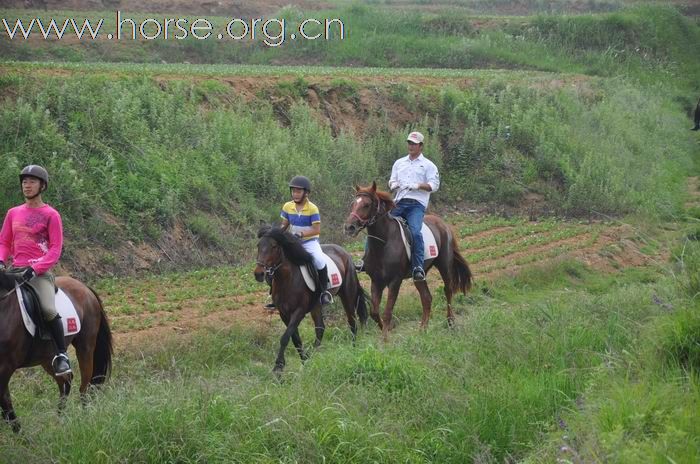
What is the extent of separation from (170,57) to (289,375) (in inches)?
1186

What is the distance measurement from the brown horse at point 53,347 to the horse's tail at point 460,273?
6396 mm

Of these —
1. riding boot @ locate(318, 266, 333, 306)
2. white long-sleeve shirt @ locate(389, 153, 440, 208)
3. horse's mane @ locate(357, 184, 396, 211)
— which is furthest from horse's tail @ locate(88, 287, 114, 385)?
white long-sleeve shirt @ locate(389, 153, 440, 208)

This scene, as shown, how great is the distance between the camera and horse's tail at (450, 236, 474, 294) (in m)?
15.4

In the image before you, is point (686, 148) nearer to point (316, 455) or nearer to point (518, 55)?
point (518, 55)

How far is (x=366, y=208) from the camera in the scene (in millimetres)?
13211

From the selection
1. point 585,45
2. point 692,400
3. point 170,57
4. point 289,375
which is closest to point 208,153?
point 289,375

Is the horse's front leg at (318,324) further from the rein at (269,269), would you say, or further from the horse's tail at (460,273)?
the horse's tail at (460,273)

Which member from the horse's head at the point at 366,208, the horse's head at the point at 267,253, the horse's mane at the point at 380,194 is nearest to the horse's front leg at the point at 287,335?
the horse's head at the point at 267,253

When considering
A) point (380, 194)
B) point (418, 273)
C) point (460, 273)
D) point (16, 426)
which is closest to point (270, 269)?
point (380, 194)

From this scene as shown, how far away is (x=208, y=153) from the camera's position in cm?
2114

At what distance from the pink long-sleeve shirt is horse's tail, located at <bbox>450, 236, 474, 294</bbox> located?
7.42 m

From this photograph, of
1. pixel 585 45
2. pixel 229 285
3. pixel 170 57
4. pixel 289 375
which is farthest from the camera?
pixel 585 45

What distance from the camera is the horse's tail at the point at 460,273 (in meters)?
15.4

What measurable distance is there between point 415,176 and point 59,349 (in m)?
6.14
